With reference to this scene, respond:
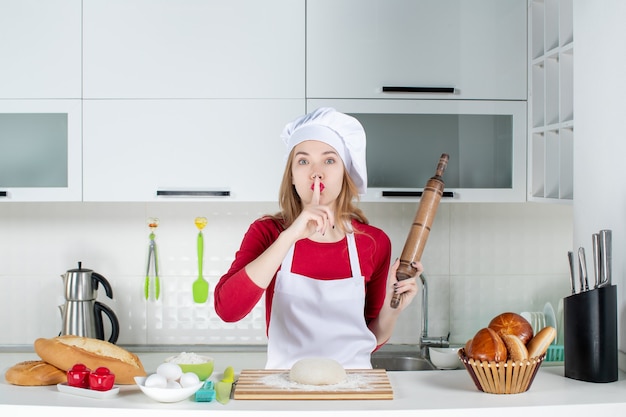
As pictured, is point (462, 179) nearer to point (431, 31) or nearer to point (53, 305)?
point (431, 31)

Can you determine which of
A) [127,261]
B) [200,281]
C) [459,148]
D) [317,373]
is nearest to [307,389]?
[317,373]

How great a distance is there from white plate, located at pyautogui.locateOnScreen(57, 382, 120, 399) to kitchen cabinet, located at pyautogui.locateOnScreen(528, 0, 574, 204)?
1333 millimetres

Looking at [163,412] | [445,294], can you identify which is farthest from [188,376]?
[445,294]

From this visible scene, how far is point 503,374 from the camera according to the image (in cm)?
131

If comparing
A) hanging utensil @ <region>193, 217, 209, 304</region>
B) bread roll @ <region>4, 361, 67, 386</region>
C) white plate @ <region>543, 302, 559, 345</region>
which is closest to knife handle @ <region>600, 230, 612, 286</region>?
bread roll @ <region>4, 361, 67, 386</region>

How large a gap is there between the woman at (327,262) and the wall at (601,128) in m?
0.49

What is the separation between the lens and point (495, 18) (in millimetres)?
2322

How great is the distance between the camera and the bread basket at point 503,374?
4.28 ft

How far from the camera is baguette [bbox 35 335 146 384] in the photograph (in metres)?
1.38

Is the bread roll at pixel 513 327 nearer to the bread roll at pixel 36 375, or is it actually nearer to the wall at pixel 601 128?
the wall at pixel 601 128

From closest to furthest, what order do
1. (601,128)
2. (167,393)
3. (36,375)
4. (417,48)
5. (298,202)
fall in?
(167,393)
(36,375)
(601,128)
(298,202)
(417,48)

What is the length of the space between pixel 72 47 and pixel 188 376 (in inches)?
53.2

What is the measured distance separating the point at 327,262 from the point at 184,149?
68 cm

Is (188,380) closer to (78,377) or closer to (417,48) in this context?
(78,377)
